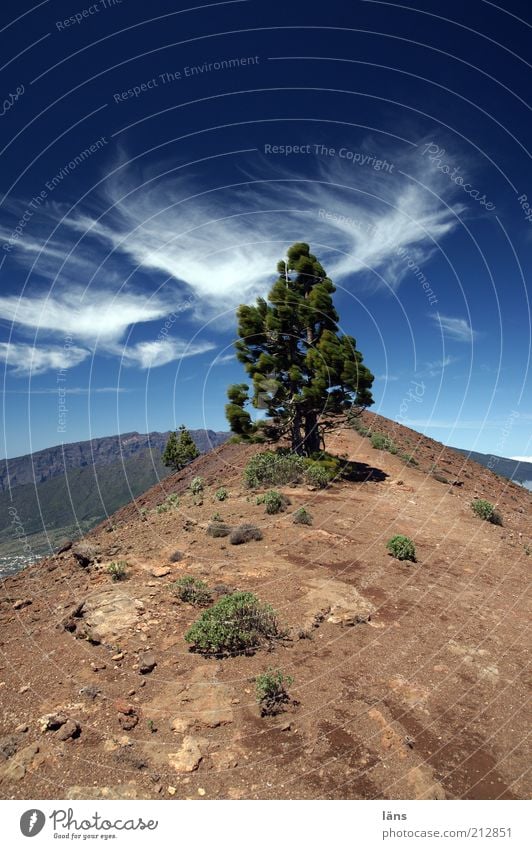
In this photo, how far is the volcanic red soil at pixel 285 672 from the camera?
6570 mm

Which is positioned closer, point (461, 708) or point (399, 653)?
point (461, 708)

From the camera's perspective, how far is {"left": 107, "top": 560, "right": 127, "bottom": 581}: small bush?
1309 cm

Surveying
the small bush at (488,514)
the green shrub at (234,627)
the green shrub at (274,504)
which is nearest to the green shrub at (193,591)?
the green shrub at (234,627)

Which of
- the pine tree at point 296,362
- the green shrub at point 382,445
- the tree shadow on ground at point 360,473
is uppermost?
the pine tree at point 296,362

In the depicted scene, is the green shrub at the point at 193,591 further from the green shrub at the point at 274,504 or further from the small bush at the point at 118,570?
the green shrub at the point at 274,504

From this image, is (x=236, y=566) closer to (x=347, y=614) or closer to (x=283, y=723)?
(x=347, y=614)

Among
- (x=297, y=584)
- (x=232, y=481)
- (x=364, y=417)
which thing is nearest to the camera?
(x=297, y=584)

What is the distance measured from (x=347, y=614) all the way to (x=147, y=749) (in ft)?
20.6

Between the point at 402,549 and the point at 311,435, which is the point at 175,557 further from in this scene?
the point at 311,435

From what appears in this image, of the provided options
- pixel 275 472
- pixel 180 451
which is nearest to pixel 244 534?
pixel 275 472

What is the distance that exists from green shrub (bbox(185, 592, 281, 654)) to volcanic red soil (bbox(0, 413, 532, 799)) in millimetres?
341

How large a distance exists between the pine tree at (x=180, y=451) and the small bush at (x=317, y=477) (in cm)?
4735

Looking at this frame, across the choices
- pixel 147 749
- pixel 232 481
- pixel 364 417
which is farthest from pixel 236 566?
pixel 364 417

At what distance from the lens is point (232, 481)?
3084 centimetres
